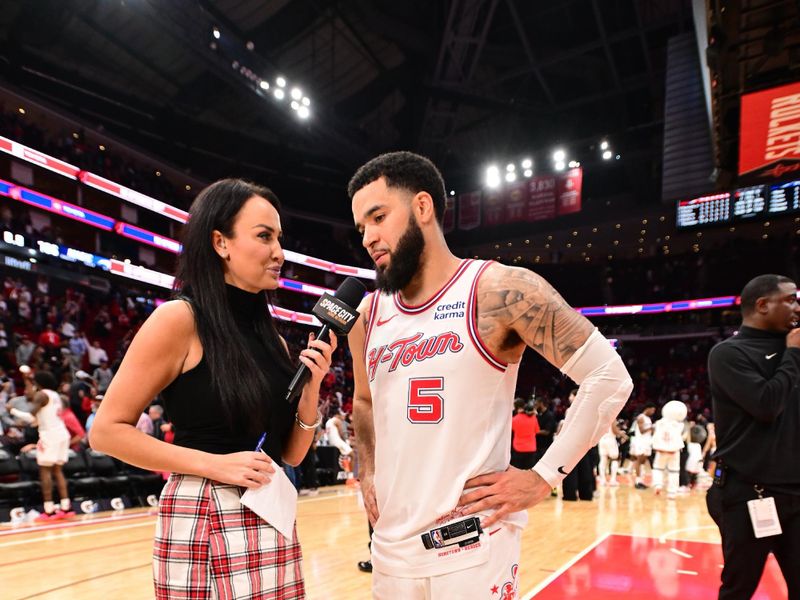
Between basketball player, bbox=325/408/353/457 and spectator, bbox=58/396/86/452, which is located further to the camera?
basketball player, bbox=325/408/353/457

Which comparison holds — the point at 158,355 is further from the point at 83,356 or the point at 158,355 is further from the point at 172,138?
the point at 172,138

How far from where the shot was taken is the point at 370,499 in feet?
6.08

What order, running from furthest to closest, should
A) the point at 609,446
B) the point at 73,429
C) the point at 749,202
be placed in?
1. the point at 749,202
2. the point at 609,446
3. the point at 73,429

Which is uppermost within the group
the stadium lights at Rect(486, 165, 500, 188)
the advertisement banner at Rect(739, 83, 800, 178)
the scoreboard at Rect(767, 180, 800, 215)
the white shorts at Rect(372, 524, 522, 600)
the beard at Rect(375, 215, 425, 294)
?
the stadium lights at Rect(486, 165, 500, 188)

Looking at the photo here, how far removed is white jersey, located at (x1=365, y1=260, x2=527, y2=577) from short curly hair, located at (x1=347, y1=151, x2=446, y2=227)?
32 cm

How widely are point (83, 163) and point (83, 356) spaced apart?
556 centimetres

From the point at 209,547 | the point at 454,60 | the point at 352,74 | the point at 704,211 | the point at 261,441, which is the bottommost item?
the point at 209,547

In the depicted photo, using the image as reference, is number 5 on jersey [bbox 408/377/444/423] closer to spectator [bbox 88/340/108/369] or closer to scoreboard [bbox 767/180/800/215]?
spectator [bbox 88/340/108/369]

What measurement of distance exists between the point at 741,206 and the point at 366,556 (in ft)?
52.2

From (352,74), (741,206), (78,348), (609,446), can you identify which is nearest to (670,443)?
(609,446)

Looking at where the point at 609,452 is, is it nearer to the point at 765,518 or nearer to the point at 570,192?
the point at 570,192

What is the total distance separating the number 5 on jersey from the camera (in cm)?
166

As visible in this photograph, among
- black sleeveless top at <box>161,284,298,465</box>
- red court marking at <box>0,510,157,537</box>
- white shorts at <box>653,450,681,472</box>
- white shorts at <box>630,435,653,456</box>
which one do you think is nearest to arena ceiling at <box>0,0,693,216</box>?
white shorts at <box>630,435,653,456</box>

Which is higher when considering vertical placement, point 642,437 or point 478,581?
point 478,581
